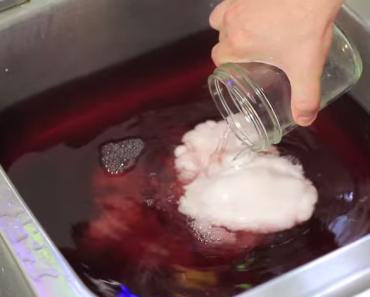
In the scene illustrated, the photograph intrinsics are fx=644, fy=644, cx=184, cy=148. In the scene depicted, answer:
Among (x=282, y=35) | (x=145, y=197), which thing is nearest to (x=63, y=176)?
(x=145, y=197)

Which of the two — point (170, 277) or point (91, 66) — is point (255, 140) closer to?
point (170, 277)

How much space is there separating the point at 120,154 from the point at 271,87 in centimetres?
27

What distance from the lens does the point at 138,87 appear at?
0.93 meters

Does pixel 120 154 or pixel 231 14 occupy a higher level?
pixel 231 14

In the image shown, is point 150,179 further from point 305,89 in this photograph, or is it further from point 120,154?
point 305,89

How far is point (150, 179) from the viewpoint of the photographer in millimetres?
840

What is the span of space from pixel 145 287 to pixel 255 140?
0.68ft

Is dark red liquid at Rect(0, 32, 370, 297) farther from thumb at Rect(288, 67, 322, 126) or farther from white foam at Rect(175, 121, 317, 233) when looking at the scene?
thumb at Rect(288, 67, 322, 126)

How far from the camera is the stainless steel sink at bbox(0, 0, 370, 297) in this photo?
0.56 metres

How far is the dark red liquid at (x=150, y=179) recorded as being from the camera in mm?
749

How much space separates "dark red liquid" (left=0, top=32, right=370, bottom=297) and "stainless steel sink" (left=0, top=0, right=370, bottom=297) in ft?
0.08

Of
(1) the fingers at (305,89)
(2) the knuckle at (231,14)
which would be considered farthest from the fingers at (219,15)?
(1) the fingers at (305,89)

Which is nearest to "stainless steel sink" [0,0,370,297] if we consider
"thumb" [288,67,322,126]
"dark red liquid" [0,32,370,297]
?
"dark red liquid" [0,32,370,297]

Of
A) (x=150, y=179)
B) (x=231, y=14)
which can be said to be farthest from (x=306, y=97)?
(x=150, y=179)
